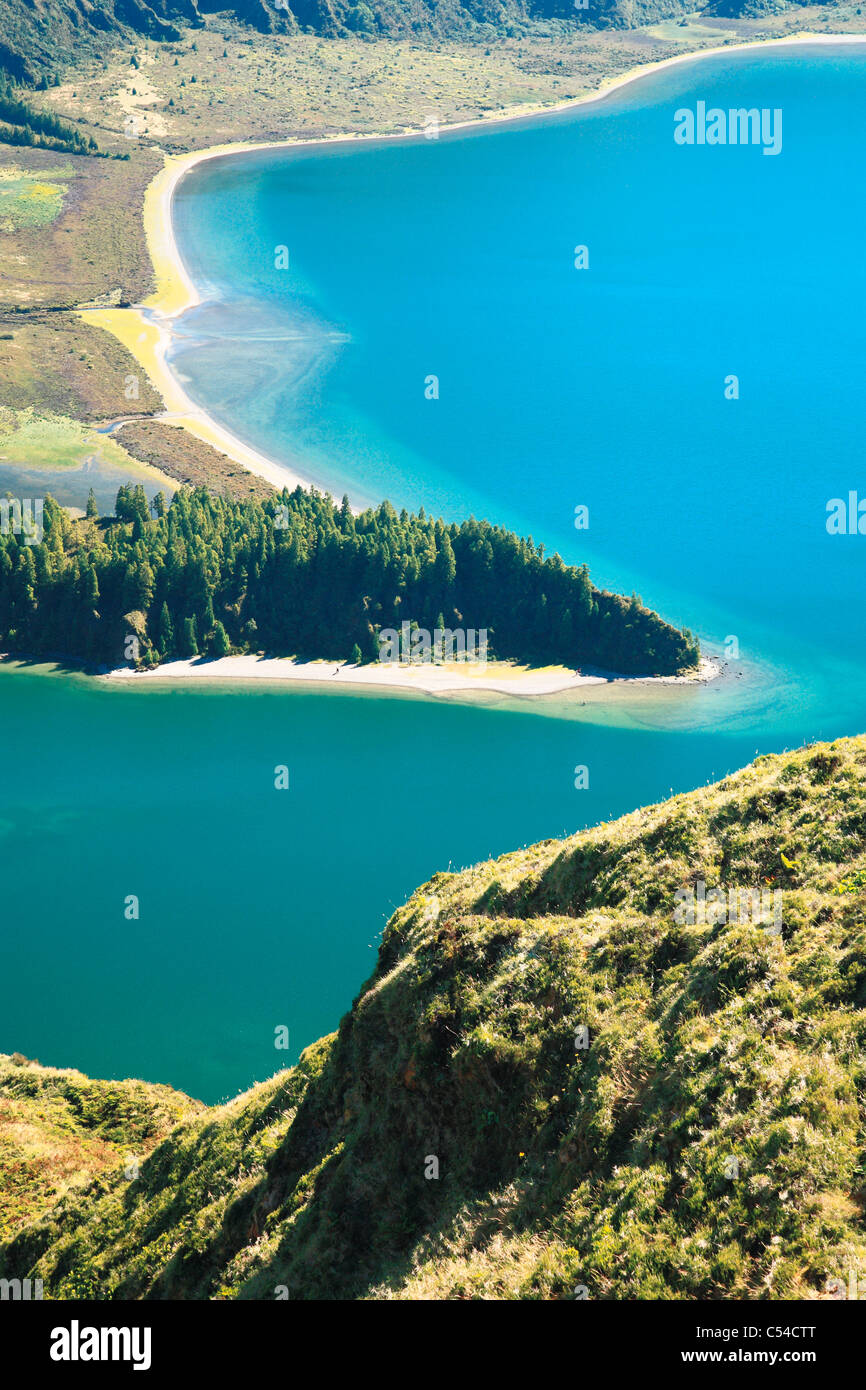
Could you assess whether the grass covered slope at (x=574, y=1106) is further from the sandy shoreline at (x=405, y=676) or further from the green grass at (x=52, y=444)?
the green grass at (x=52, y=444)

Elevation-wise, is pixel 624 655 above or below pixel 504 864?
above

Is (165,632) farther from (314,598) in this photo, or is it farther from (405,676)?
(405,676)

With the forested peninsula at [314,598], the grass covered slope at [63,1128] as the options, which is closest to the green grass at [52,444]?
the forested peninsula at [314,598]

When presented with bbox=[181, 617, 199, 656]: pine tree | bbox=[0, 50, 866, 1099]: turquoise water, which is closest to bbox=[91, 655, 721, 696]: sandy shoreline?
bbox=[181, 617, 199, 656]: pine tree

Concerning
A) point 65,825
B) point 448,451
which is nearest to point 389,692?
point 65,825

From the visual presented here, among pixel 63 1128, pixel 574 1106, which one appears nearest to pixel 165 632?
pixel 63 1128

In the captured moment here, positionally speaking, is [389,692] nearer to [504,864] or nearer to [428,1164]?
[504,864]
